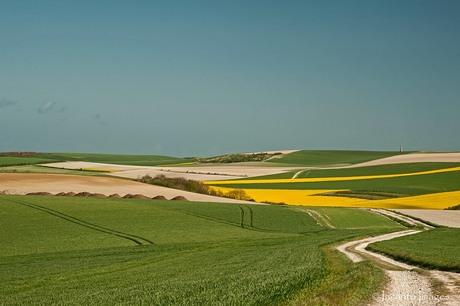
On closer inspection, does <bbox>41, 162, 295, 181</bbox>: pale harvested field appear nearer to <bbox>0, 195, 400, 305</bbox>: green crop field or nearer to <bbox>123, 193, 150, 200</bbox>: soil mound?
<bbox>123, 193, 150, 200</bbox>: soil mound

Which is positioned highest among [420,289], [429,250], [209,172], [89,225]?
[209,172]

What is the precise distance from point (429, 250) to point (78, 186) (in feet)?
165

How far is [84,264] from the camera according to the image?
27719mm

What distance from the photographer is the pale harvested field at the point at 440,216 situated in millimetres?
51800

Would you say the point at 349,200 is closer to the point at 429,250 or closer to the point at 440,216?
the point at 440,216

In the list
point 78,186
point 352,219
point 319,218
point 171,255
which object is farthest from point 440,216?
point 78,186

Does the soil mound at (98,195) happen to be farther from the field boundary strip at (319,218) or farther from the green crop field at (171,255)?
the field boundary strip at (319,218)

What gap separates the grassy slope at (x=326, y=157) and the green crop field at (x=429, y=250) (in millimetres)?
101583

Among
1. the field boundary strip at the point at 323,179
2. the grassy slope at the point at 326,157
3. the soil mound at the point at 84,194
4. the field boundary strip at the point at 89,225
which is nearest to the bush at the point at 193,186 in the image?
the field boundary strip at the point at 323,179

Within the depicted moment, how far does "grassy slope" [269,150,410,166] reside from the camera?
5632 inches

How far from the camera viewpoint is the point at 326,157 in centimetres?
15575

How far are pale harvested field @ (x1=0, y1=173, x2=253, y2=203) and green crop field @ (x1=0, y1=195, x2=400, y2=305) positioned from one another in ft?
35.1

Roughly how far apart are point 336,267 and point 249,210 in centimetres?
3636

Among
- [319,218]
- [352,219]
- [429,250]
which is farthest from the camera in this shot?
[319,218]
